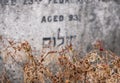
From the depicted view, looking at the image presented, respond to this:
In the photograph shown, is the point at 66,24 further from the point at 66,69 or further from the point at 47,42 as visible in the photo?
the point at 66,69

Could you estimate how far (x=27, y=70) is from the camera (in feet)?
8.97

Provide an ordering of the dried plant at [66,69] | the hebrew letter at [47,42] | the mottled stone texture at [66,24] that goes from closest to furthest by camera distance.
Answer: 1. the dried plant at [66,69]
2. the mottled stone texture at [66,24]
3. the hebrew letter at [47,42]

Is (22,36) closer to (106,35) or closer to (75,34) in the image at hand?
(75,34)

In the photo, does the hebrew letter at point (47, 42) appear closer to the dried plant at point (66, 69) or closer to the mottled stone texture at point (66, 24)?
the mottled stone texture at point (66, 24)

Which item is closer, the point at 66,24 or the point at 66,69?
the point at 66,69

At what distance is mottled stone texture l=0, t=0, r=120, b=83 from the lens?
3.14 m

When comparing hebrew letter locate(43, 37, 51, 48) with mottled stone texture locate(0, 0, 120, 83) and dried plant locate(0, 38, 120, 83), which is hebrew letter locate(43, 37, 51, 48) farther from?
dried plant locate(0, 38, 120, 83)

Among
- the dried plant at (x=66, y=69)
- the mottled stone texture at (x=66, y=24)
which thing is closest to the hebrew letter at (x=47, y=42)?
the mottled stone texture at (x=66, y=24)

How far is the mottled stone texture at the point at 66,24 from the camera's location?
124 inches

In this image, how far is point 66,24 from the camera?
134 inches

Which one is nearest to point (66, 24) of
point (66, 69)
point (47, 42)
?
point (47, 42)

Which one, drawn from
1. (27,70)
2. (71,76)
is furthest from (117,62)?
(27,70)

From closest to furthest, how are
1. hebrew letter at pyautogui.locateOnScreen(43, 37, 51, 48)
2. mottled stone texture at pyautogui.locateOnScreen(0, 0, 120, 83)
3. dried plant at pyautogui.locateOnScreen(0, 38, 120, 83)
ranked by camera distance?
1. dried plant at pyautogui.locateOnScreen(0, 38, 120, 83)
2. mottled stone texture at pyautogui.locateOnScreen(0, 0, 120, 83)
3. hebrew letter at pyautogui.locateOnScreen(43, 37, 51, 48)

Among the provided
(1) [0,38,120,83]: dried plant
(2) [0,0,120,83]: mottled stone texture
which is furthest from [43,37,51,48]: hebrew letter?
(1) [0,38,120,83]: dried plant
